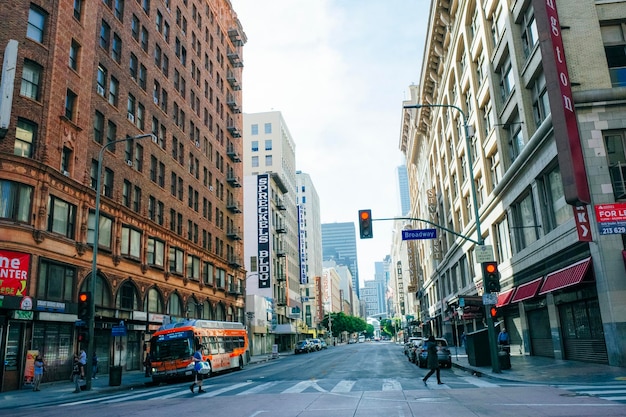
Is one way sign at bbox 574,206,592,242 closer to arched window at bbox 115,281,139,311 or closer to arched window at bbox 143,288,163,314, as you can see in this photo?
arched window at bbox 115,281,139,311

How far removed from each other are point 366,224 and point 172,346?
12556mm

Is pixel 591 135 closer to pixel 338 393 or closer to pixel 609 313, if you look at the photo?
pixel 609 313

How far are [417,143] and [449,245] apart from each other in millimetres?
24929

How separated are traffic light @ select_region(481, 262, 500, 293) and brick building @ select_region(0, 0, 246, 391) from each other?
18.9 metres

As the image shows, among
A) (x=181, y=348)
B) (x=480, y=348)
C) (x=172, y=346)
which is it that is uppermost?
(x=172, y=346)

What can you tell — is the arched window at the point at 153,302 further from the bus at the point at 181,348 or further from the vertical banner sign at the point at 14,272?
the vertical banner sign at the point at 14,272

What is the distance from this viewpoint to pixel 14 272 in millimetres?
23812

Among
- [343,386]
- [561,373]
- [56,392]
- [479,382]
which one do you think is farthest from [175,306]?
[561,373]

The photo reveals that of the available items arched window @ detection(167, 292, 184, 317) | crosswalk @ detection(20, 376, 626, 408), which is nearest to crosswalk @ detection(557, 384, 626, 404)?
crosswalk @ detection(20, 376, 626, 408)

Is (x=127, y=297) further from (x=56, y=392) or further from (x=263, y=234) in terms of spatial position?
(x=263, y=234)

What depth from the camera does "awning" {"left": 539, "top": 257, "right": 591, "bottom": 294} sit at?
20344 mm

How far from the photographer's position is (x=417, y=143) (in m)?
76.3

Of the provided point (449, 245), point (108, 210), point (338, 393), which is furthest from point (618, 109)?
point (449, 245)

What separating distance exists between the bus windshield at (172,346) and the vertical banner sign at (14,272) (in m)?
6.85
